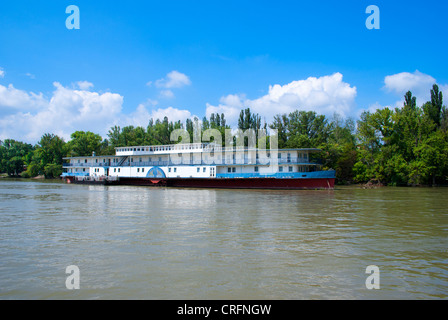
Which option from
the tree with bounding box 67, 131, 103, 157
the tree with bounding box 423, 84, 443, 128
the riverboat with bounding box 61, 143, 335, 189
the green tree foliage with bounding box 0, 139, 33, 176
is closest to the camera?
the riverboat with bounding box 61, 143, 335, 189

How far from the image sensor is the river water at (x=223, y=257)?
24.6ft

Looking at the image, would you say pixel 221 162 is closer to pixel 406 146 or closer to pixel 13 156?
pixel 406 146

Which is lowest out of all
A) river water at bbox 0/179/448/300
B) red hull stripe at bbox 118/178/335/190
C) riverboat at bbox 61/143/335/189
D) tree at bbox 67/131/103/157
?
river water at bbox 0/179/448/300

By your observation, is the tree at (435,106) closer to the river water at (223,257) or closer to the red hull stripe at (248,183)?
the red hull stripe at (248,183)

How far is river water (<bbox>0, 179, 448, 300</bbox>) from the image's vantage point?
749cm

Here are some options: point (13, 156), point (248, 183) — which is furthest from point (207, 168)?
point (13, 156)

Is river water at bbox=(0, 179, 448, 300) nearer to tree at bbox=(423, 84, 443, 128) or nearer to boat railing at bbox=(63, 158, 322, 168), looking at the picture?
boat railing at bbox=(63, 158, 322, 168)

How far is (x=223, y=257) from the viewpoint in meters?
10.0

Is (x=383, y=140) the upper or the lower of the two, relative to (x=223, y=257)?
upper

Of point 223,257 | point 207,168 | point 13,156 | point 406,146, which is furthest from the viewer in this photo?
point 13,156

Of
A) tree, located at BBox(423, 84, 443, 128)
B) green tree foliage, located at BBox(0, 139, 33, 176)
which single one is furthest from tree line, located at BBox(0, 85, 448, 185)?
green tree foliage, located at BBox(0, 139, 33, 176)

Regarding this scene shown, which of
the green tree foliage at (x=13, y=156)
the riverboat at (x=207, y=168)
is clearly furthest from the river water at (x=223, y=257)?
the green tree foliage at (x=13, y=156)
